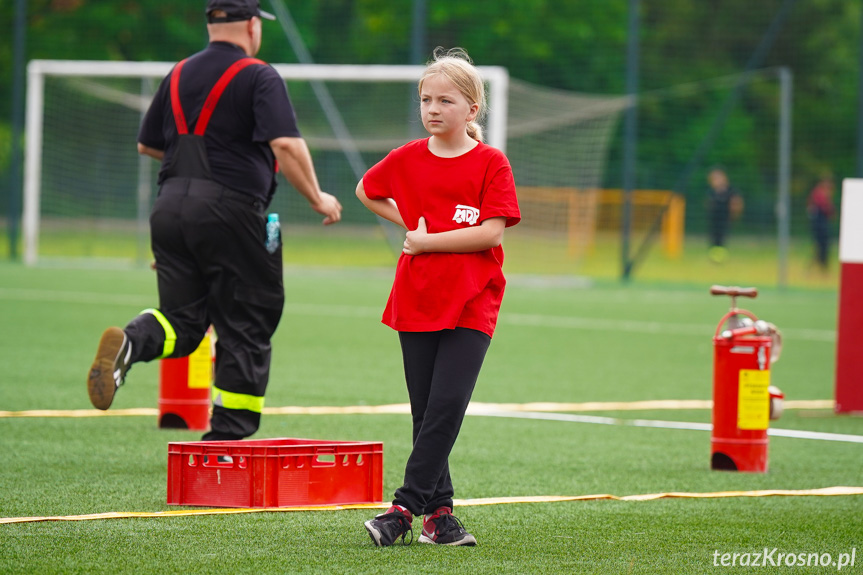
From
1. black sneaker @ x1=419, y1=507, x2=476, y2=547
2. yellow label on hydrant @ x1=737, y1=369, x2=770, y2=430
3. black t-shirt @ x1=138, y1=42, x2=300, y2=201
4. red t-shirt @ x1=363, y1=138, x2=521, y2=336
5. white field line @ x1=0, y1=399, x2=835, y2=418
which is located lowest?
white field line @ x1=0, y1=399, x2=835, y2=418

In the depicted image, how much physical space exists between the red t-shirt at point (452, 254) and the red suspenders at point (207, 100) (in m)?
1.27

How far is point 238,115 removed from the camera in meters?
5.58

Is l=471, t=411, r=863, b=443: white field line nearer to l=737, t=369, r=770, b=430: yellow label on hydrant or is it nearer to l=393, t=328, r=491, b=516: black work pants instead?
l=737, t=369, r=770, b=430: yellow label on hydrant

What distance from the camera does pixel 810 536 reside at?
4797mm

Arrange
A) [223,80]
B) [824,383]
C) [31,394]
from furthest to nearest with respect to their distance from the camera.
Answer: [824,383] < [31,394] < [223,80]

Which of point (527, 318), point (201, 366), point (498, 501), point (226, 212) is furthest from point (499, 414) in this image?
point (527, 318)

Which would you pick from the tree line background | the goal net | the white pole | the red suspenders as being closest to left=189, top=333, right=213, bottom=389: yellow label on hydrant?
the red suspenders

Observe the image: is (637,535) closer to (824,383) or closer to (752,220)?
(824,383)

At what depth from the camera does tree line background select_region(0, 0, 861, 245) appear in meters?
32.8

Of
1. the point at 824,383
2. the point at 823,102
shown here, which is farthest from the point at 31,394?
the point at 823,102

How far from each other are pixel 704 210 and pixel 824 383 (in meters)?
24.6

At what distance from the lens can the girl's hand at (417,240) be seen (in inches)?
176

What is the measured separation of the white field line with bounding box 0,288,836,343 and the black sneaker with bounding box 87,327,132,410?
32.2ft

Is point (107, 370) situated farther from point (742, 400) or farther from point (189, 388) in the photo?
point (742, 400)
